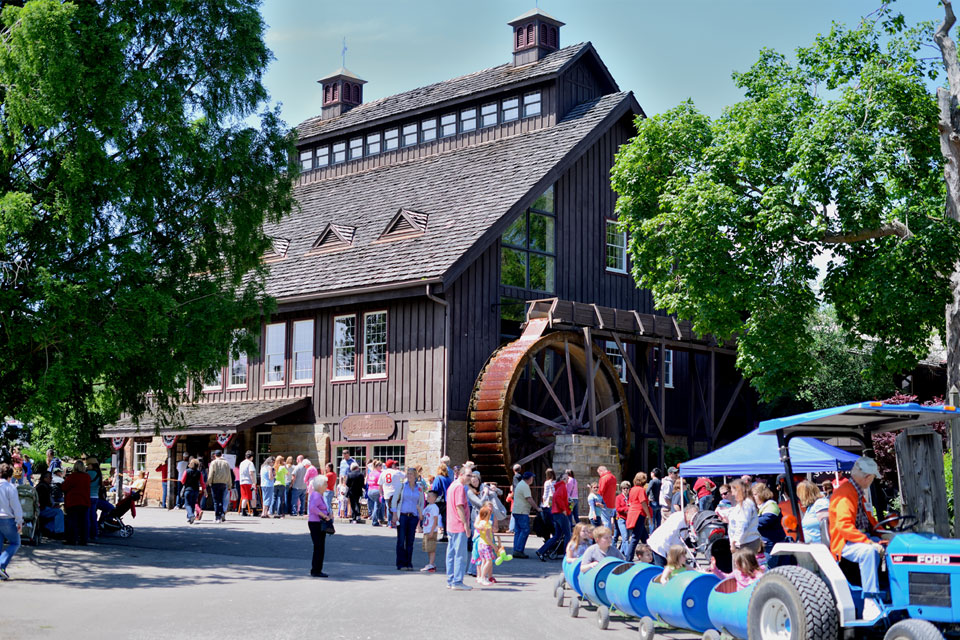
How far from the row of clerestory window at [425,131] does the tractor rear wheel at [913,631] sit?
24692 mm

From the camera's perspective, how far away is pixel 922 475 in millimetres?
9938

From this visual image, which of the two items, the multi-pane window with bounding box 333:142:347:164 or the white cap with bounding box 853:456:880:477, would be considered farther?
the multi-pane window with bounding box 333:142:347:164

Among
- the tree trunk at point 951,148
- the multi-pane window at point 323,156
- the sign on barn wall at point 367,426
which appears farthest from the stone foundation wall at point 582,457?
the multi-pane window at point 323,156

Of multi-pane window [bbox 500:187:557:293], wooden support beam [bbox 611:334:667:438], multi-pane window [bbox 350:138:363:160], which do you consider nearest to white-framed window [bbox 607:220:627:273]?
multi-pane window [bbox 500:187:557:293]

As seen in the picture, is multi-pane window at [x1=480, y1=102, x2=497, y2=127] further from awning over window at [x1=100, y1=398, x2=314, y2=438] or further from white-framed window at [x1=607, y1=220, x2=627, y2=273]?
awning over window at [x1=100, y1=398, x2=314, y2=438]

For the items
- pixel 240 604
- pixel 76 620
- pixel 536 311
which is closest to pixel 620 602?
pixel 240 604

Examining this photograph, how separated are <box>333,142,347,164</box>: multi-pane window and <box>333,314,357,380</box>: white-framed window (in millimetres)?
9193

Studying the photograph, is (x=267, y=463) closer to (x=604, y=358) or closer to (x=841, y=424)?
(x=604, y=358)

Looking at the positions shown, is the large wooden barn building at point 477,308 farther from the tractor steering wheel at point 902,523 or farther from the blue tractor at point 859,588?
the tractor steering wheel at point 902,523

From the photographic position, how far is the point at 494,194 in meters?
28.2

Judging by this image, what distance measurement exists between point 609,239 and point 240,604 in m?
20.3

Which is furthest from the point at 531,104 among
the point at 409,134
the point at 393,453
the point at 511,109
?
the point at 393,453

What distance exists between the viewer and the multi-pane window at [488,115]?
32.2 m

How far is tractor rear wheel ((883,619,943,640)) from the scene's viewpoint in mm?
7688
